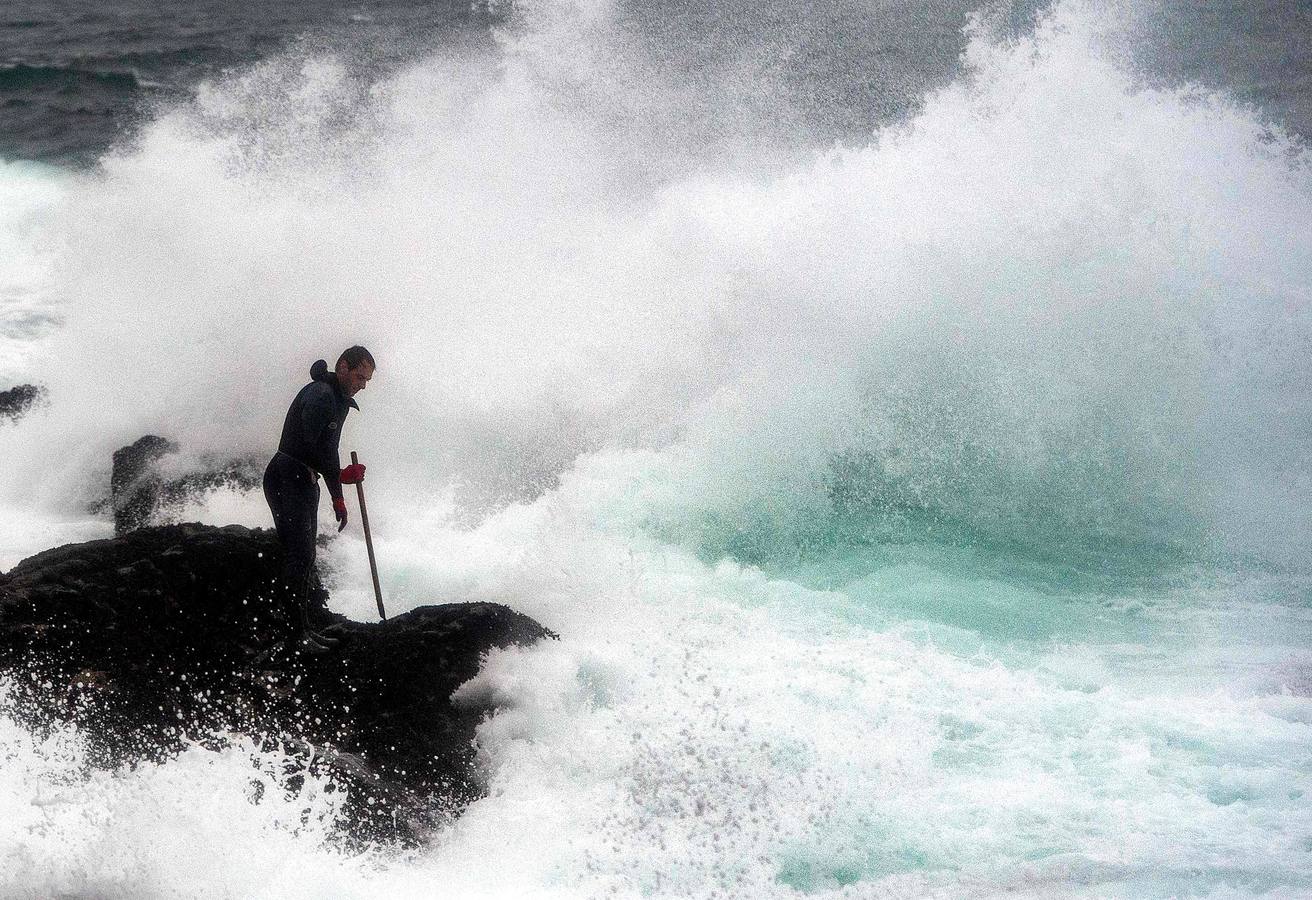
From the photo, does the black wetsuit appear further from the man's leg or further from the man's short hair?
the man's short hair

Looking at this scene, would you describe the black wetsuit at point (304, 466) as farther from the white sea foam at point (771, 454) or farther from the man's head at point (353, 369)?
the white sea foam at point (771, 454)

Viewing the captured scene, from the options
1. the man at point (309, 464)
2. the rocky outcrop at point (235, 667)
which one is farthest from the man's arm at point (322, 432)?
the rocky outcrop at point (235, 667)

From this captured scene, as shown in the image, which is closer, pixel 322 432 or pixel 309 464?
pixel 322 432

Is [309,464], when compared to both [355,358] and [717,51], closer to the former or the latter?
[355,358]

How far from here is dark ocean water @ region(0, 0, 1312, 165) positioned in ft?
46.6

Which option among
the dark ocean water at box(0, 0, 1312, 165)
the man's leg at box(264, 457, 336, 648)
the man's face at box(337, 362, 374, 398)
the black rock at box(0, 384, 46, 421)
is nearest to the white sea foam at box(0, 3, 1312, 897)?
the black rock at box(0, 384, 46, 421)

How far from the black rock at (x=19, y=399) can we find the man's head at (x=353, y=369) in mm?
5145

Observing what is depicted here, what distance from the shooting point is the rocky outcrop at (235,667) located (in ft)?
15.0

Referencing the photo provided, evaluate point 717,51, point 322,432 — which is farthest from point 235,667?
point 717,51

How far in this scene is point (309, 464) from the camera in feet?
16.8

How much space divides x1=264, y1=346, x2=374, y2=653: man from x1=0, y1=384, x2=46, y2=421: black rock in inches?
192

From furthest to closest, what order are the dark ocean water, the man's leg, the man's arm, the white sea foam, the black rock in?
1. the dark ocean water
2. the black rock
3. the man's leg
4. the man's arm
5. the white sea foam

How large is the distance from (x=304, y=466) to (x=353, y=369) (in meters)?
0.55

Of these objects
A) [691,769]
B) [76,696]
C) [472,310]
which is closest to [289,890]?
[76,696]
